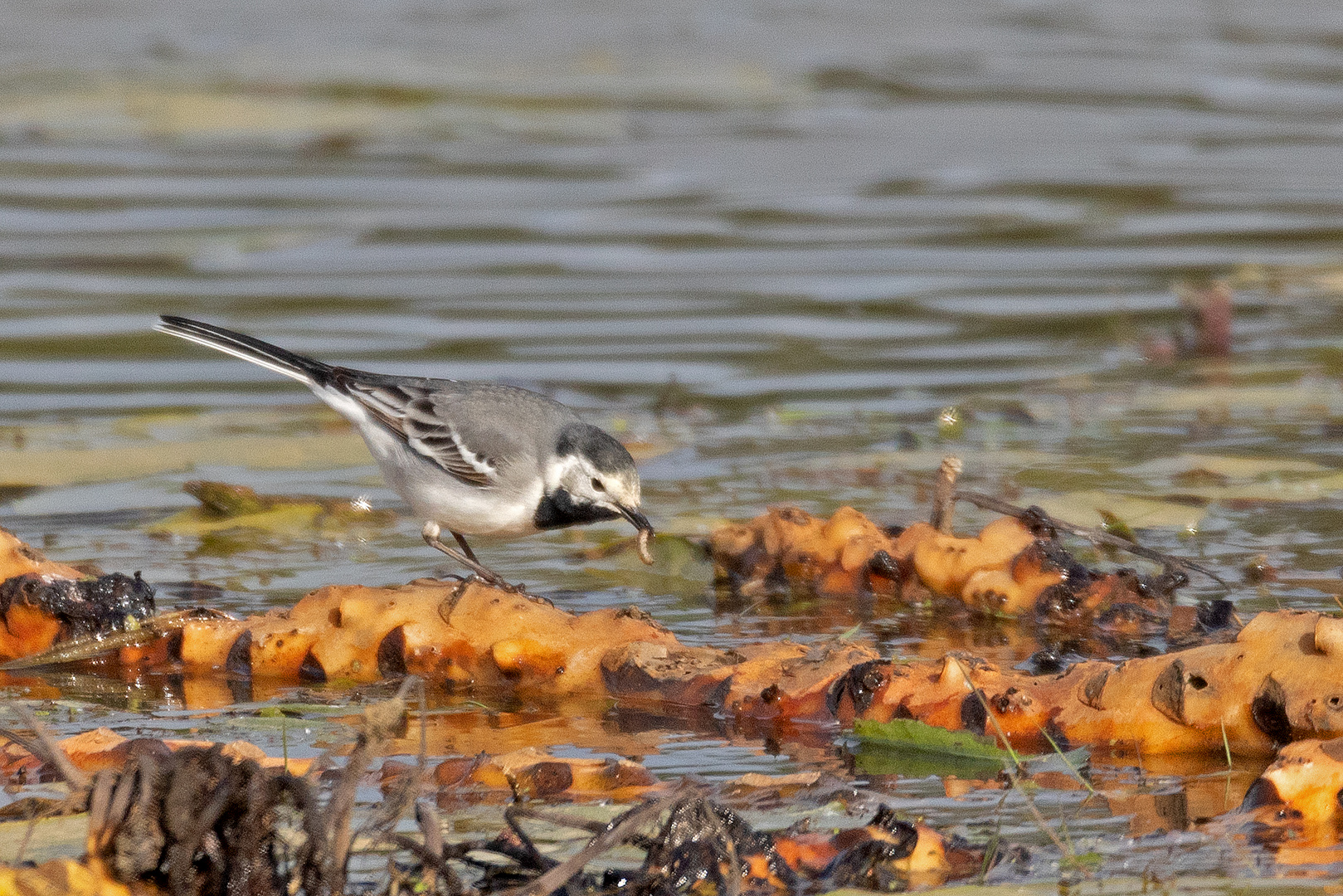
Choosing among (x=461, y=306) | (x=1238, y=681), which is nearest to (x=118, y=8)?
(x=461, y=306)

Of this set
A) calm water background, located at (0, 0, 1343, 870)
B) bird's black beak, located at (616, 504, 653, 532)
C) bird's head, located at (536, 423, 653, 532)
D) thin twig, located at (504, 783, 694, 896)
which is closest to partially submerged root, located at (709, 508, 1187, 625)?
calm water background, located at (0, 0, 1343, 870)

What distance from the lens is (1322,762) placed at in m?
3.47

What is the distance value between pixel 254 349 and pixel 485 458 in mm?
1117

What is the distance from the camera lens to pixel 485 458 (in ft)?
19.8

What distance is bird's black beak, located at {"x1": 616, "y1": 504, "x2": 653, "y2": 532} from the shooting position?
572 cm

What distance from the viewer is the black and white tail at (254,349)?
664 centimetres

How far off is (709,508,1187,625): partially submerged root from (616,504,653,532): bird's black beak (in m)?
0.21

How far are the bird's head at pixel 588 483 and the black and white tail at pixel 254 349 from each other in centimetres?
Result: 109

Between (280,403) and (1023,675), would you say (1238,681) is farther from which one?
(280,403)

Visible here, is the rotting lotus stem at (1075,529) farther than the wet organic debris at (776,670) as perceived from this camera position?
Yes

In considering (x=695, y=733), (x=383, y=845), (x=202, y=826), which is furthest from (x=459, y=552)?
(x=202, y=826)

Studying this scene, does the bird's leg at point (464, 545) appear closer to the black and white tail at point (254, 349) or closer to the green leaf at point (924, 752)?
the black and white tail at point (254, 349)

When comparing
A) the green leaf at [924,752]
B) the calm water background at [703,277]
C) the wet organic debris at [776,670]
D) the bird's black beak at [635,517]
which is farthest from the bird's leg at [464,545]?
the green leaf at [924,752]

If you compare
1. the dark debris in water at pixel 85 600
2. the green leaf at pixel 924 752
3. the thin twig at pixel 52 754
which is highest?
the thin twig at pixel 52 754
